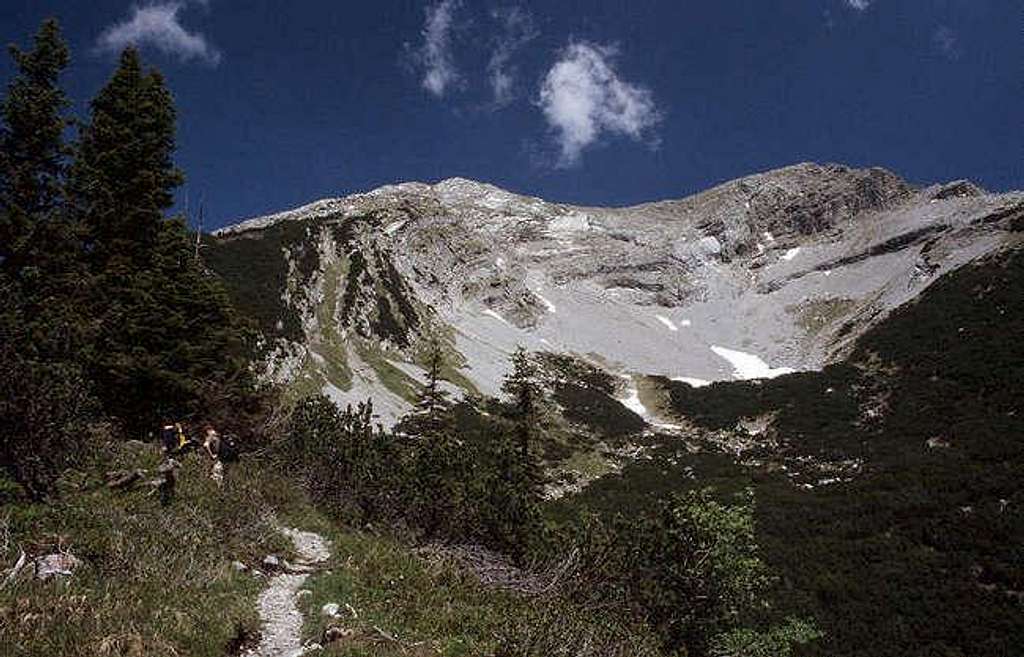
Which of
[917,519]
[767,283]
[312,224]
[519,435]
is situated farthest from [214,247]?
[767,283]

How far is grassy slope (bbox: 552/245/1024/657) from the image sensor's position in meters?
26.9

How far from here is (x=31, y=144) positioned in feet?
59.5

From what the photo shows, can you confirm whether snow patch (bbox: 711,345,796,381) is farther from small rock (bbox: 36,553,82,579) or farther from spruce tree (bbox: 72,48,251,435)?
small rock (bbox: 36,553,82,579)

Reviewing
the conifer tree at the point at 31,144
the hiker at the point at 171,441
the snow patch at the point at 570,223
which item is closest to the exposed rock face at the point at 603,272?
the snow patch at the point at 570,223

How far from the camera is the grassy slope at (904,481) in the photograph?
26922mm

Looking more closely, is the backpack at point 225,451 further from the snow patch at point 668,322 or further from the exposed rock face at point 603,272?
the snow patch at point 668,322

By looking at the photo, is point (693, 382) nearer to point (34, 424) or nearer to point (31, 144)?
point (31, 144)

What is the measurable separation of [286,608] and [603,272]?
130m

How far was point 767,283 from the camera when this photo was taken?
133250mm

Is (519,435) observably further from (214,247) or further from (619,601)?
(214,247)

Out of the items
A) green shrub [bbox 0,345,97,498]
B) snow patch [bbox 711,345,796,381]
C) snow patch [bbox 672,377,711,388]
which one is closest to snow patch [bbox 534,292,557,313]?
snow patch [bbox 672,377,711,388]

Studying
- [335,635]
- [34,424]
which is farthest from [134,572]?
[34,424]

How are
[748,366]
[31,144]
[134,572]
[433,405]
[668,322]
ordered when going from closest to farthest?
[134,572] → [31,144] → [433,405] → [748,366] → [668,322]

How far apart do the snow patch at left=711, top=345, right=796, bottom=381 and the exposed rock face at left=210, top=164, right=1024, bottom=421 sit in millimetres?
510
